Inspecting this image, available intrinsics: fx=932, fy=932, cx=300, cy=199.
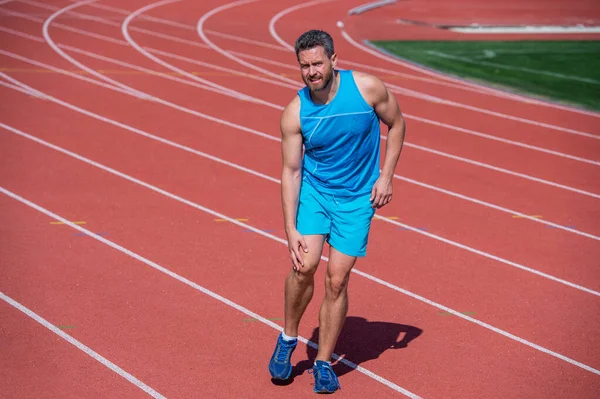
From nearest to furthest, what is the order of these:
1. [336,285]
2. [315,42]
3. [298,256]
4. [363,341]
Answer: [315,42] < [298,256] < [336,285] < [363,341]

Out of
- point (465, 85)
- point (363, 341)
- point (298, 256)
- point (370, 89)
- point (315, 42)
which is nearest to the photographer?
point (315, 42)

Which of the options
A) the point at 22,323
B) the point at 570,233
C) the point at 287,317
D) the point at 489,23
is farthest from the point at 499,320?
the point at 489,23

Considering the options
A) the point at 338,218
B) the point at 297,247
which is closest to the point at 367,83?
the point at 338,218

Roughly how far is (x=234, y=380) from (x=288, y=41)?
14467 millimetres

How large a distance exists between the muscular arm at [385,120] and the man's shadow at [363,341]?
1.14 metres

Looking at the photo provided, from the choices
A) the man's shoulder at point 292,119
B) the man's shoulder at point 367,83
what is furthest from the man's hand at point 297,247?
the man's shoulder at point 367,83

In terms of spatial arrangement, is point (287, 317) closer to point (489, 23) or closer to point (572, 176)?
point (572, 176)

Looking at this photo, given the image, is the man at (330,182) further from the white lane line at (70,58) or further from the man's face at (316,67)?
the white lane line at (70,58)

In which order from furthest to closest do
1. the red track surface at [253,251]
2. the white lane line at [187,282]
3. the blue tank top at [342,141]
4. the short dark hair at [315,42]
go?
1. the red track surface at [253,251]
2. the white lane line at [187,282]
3. the blue tank top at [342,141]
4. the short dark hair at [315,42]

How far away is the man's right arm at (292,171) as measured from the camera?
4977 mm

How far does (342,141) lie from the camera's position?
498cm

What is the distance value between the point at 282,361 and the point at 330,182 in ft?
3.43

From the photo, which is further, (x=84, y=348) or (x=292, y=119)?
(x=84, y=348)

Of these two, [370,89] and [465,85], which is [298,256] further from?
[465,85]
